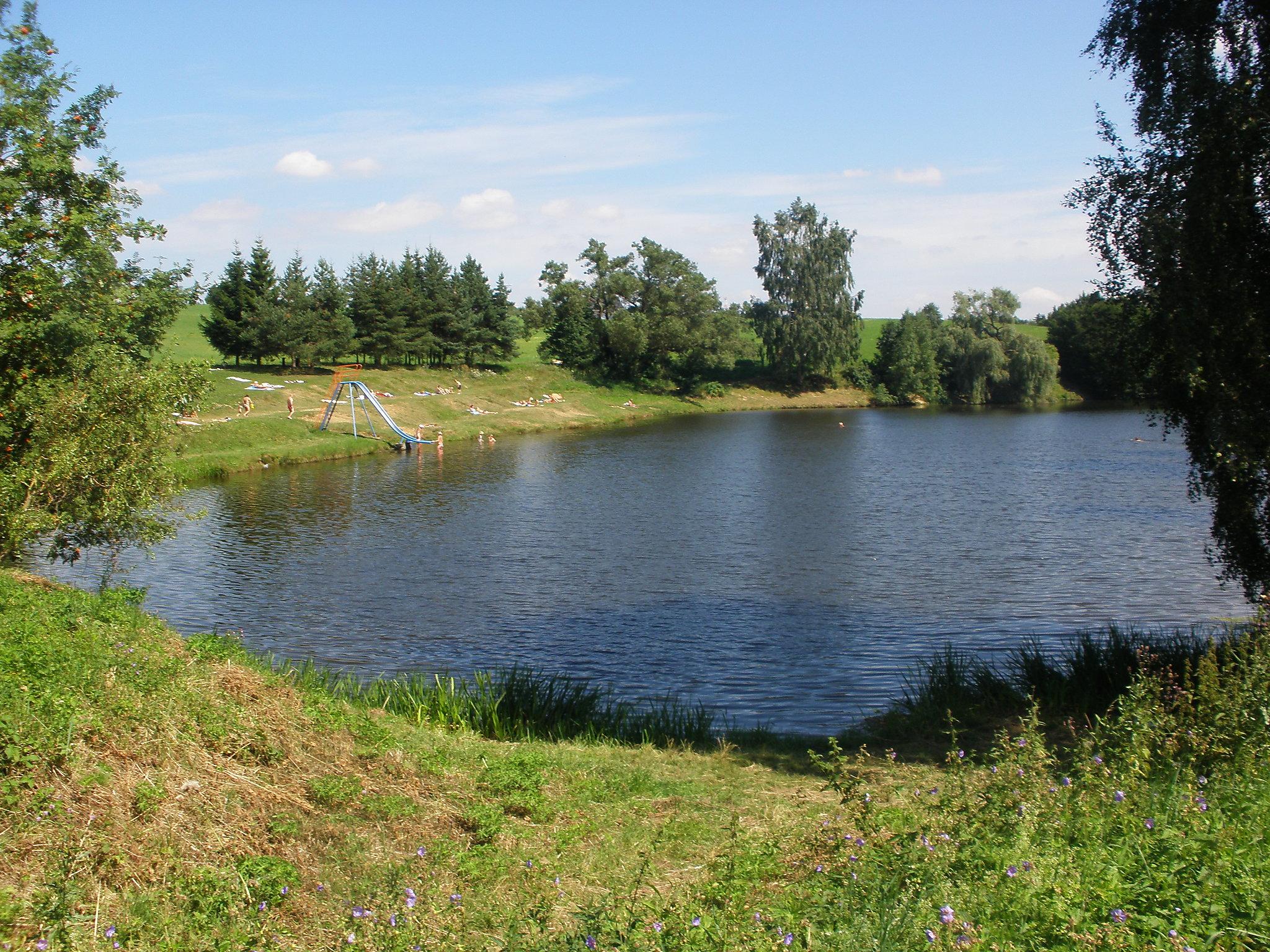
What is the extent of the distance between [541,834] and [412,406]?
5712 cm

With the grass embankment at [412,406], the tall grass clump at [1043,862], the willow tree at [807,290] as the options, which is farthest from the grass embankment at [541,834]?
the willow tree at [807,290]

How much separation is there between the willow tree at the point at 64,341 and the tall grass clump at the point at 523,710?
Answer: 14.1 ft

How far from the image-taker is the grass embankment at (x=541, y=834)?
196 inches

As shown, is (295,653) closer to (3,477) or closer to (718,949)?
(3,477)

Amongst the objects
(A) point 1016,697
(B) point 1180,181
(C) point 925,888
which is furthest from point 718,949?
(B) point 1180,181

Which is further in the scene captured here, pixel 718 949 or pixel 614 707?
pixel 614 707

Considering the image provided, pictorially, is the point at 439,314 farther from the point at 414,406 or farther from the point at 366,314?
the point at 414,406

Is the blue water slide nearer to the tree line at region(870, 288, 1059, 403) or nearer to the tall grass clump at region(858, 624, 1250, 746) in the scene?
the tall grass clump at region(858, 624, 1250, 746)

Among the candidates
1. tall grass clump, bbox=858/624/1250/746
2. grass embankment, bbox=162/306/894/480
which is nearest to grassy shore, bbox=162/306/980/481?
grass embankment, bbox=162/306/894/480

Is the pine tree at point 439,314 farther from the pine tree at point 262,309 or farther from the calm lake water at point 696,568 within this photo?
the calm lake water at point 696,568

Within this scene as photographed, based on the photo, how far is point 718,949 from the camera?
478 centimetres

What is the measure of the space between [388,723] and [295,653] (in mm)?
7662

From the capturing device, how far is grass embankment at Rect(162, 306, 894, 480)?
4406 centimetres

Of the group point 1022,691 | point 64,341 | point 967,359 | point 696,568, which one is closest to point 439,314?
point 967,359
